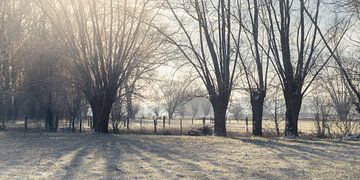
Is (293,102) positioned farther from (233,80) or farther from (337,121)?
(337,121)

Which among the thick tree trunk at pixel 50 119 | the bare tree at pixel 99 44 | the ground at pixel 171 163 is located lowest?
the ground at pixel 171 163

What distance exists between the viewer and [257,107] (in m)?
24.0

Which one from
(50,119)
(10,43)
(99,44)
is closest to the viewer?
(99,44)

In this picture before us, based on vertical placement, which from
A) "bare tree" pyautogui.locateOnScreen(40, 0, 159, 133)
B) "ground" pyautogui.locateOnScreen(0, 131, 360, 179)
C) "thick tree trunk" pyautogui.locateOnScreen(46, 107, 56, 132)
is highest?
"bare tree" pyautogui.locateOnScreen(40, 0, 159, 133)

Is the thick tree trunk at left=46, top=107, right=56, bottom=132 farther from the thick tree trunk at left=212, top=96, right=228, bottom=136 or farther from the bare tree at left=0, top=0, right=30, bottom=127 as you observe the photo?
the thick tree trunk at left=212, top=96, right=228, bottom=136

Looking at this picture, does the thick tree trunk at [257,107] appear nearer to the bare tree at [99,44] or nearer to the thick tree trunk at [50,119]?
the bare tree at [99,44]

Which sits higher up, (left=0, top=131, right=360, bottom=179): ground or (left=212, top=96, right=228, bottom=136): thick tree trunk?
(left=212, top=96, right=228, bottom=136): thick tree trunk

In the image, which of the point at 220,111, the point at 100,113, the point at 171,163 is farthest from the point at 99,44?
the point at 171,163

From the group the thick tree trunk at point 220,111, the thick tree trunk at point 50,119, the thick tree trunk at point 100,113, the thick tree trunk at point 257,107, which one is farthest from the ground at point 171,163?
the thick tree trunk at point 50,119

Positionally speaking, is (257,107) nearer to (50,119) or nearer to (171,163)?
(50,119)

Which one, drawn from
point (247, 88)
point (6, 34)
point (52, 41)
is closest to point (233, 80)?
point (247, 88)

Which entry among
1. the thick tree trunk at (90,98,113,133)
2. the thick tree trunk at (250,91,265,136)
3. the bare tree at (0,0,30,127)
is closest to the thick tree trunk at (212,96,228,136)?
the thick tree trunk at (250,91,265,136)

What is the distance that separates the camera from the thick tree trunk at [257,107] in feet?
78.8

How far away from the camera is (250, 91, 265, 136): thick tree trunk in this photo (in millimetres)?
24031
